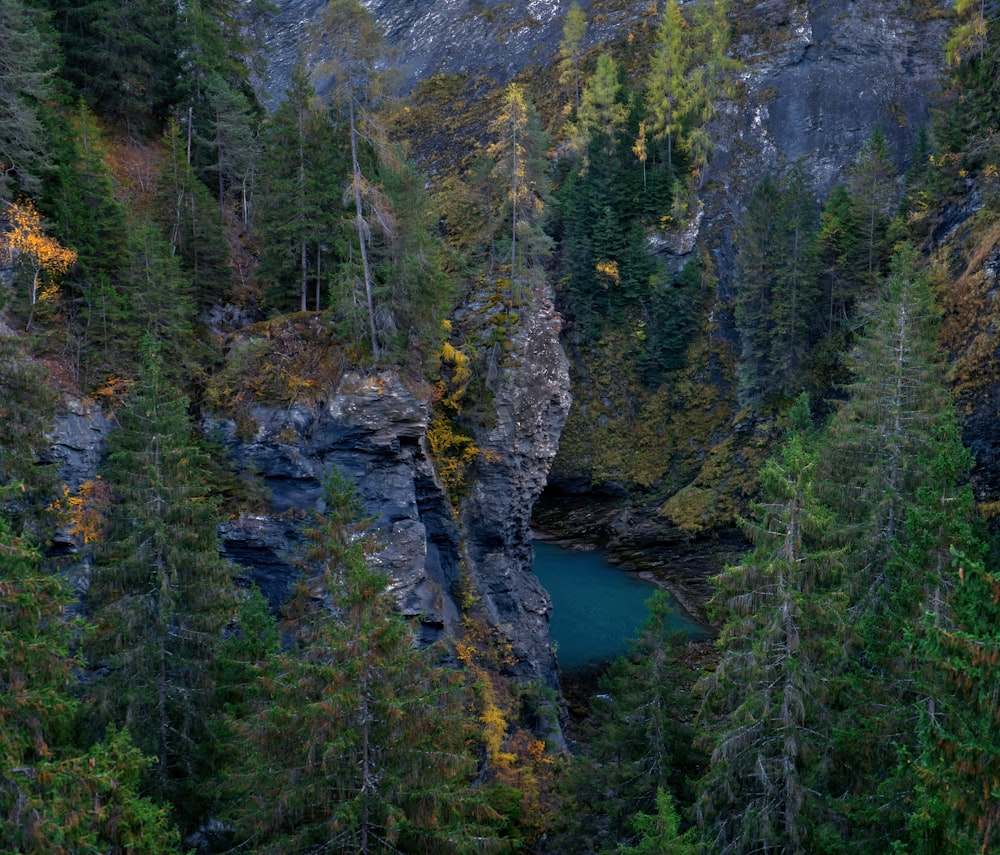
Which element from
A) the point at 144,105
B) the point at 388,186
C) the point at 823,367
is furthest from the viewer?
the point at 823,367

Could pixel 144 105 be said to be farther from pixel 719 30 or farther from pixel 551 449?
pixel 719 30

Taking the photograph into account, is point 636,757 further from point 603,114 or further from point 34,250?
point 603,114

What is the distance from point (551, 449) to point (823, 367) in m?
16.7

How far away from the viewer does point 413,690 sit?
10.3 meters

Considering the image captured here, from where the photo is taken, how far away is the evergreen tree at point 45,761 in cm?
683

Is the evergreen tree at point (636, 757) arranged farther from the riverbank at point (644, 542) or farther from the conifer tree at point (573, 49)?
the conifer tree at point (573, 49)

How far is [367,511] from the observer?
2070cm

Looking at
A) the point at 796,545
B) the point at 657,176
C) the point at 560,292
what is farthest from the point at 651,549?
the point at 796,545

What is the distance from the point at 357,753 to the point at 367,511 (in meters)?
11.3

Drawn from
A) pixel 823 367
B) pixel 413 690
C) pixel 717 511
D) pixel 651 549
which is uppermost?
pixel 823 367

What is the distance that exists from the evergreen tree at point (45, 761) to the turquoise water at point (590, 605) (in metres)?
23.4

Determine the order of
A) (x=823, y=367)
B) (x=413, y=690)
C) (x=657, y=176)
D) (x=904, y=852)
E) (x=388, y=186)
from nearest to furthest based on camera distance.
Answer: (x=904, y=852)
(x=413, y=690)
(x=388, y=186)
(x=823, y=367)
(x=657, y=176)

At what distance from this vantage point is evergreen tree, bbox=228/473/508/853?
947 centimetres

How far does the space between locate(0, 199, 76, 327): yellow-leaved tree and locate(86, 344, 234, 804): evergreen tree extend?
26.1ft
